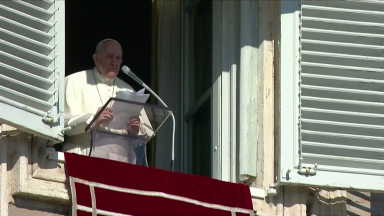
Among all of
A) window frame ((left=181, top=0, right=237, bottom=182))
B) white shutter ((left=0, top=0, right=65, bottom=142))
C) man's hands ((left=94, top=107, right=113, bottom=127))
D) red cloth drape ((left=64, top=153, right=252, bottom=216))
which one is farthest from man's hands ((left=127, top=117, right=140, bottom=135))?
window frame ((left=181, top=0, right=237, bottom=182))

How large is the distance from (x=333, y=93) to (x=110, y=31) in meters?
3.19

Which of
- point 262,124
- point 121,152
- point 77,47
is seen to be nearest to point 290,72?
point 262,124

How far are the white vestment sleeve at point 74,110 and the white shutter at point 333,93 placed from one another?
3.72 feet

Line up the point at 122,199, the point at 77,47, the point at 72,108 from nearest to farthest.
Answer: the point at 122,199 < the point at 72,108 < the point at 77,47

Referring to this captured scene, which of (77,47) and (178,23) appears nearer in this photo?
(178,23)

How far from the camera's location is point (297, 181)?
11.8 m

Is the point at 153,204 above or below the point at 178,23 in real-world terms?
below

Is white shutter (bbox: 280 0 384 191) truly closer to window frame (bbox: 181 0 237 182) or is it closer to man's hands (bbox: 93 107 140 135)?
window frame (bbox: 181 0 237 182)

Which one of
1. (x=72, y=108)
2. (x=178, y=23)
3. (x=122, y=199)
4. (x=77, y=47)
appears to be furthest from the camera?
(x=77, y=47)

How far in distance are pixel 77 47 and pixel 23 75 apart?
Answer: 330 cm

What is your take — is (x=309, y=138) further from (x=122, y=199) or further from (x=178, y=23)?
(x=178, y=23)

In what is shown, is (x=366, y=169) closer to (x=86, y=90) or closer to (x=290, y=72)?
(x=290, y=72)

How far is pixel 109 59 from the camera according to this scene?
12570 millimetres

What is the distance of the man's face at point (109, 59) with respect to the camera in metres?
12.5
